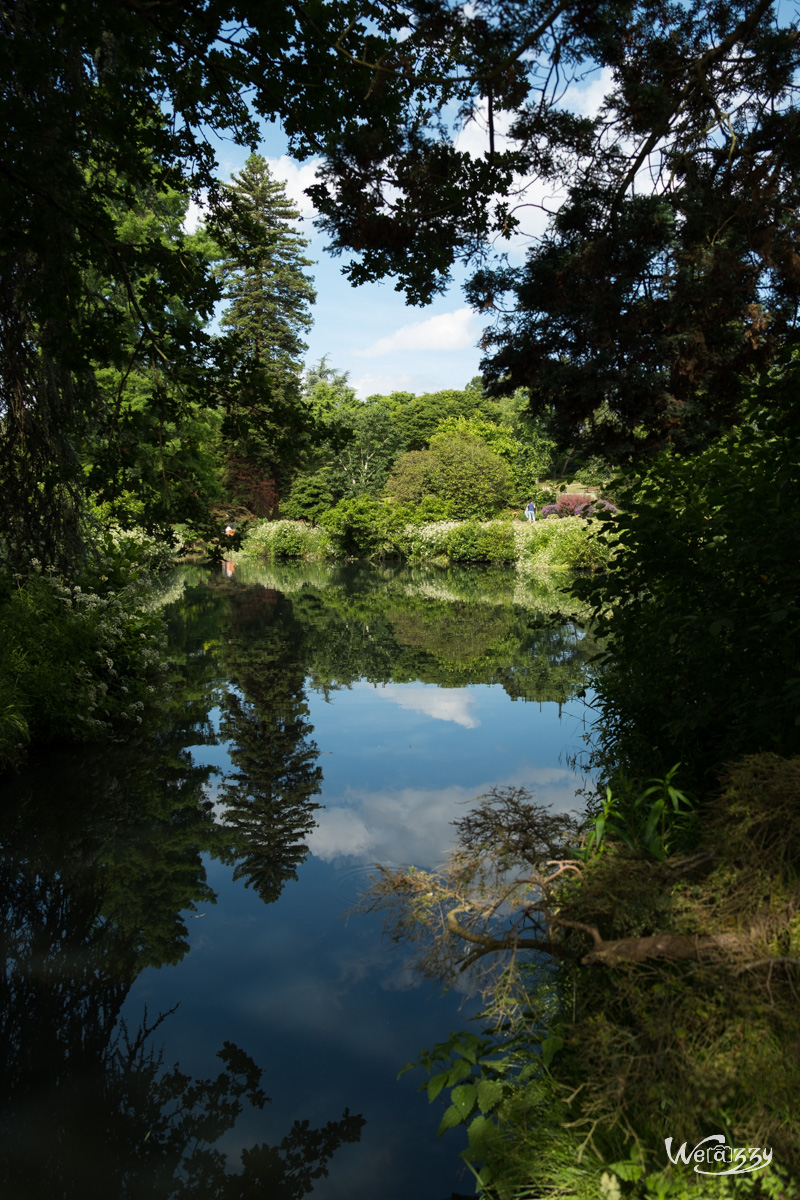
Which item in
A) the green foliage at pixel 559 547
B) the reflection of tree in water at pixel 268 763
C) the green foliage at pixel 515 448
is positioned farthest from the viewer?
the green foliage at pixel 515 448

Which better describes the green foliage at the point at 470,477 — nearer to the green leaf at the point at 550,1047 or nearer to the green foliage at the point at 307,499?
the green foliage at the point at 307,499

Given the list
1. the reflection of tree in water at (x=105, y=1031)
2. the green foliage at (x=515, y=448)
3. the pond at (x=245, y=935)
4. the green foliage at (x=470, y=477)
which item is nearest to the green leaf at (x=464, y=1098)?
the pond at (x=245, y=935)

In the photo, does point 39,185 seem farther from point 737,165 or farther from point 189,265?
point 737,165

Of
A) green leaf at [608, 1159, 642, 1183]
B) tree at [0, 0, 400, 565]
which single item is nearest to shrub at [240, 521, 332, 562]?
tree at [0, 0, 400, 565]

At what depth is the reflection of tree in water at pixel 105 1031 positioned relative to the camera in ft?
9.20

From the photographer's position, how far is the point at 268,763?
7.30 meters

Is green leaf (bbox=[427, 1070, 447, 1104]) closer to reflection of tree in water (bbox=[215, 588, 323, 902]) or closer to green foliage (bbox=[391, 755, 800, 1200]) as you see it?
green foliage (bbox=[391, 755, 800, 1200])

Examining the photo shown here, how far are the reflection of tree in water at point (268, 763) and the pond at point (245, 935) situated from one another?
0.03 meters

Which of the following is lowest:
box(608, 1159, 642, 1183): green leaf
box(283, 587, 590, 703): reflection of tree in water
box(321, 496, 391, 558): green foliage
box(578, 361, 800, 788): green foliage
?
box(608, 1159, 642, 1183): green leaf

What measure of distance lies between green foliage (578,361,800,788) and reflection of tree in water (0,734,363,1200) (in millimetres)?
2480

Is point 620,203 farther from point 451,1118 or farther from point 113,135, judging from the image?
point 451,1118

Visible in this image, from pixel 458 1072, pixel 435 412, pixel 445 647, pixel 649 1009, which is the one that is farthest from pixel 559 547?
pixel 435 412

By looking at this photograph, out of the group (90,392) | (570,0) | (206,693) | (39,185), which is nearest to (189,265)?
(39,185)

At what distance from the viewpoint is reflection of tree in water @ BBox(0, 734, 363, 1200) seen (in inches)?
110
